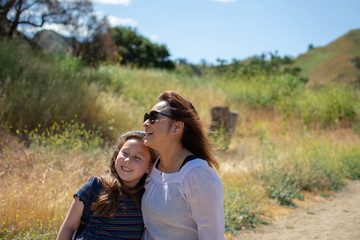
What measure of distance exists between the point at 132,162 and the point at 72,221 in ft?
1.73

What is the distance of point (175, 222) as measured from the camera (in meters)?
2.07

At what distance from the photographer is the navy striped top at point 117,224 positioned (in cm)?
217

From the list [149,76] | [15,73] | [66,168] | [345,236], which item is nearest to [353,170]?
[345,236]

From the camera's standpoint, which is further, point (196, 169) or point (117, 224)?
point (117, 224)

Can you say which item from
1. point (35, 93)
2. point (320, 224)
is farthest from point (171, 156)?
point (35, 93)

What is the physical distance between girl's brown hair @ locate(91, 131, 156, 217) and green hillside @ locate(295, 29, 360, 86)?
137ft

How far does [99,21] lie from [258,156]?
34.2ft

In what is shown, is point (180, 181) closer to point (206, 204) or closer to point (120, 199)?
point (206, 204)

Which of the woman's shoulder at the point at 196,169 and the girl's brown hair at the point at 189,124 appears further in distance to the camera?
the girl's brown hair at the point at 189,124

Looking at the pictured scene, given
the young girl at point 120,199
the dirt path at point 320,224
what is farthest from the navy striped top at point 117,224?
the dirt path at point 320,224

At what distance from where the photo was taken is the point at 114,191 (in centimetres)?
227

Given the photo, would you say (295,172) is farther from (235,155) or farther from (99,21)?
(99,21)

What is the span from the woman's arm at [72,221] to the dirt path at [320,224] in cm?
236

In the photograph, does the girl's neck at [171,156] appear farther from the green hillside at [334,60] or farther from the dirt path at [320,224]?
the green hillside at [334,60]
